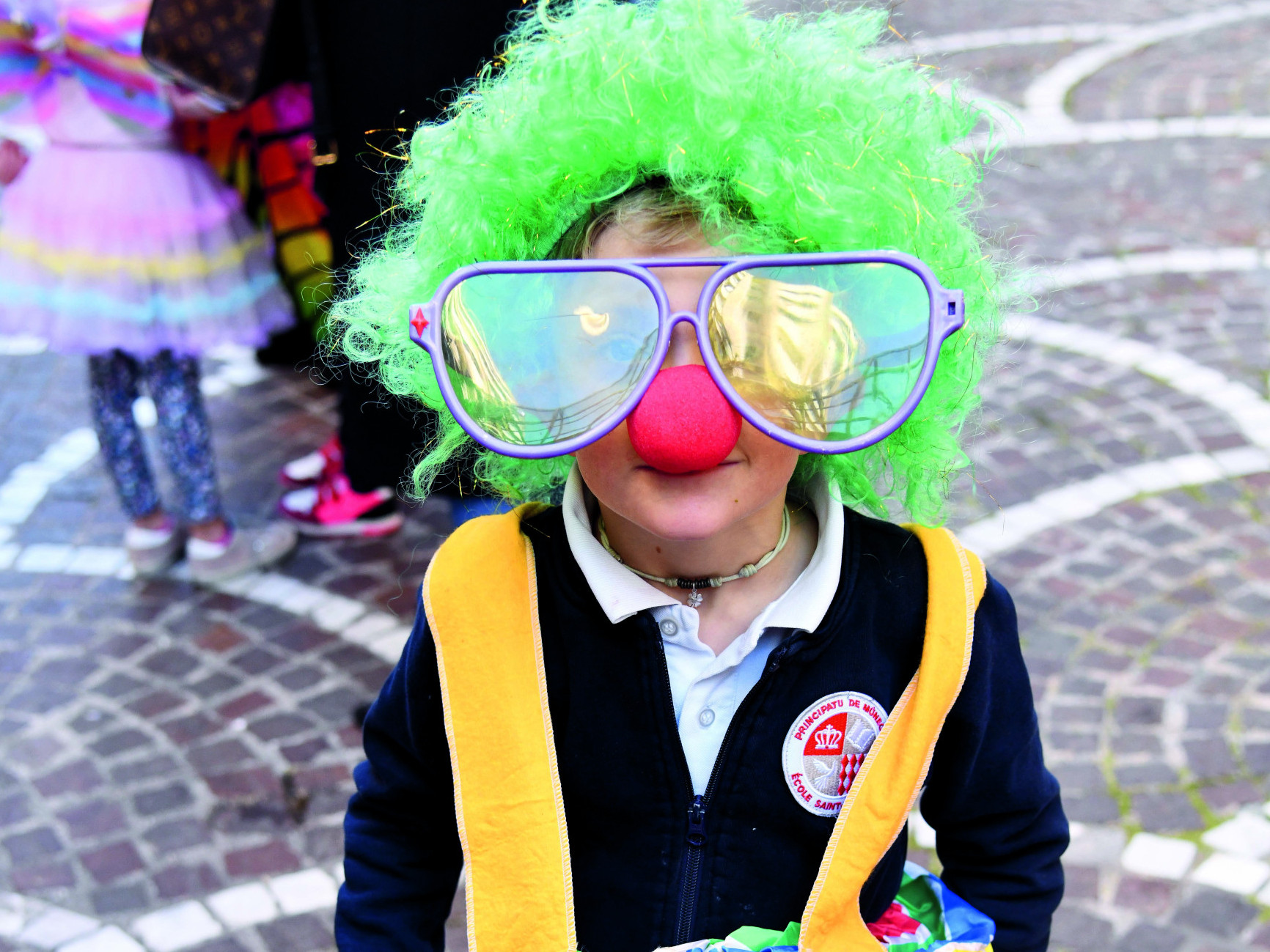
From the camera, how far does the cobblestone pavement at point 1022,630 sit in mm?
2814

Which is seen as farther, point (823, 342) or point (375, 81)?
point (375, 81)

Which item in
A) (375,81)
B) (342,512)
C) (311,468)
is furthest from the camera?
(311,468)

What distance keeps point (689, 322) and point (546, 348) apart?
0.15 m

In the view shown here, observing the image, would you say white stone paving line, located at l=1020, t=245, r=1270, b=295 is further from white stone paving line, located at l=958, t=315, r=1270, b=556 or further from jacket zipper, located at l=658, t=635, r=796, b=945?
jacket zipper, located at l=658, t=635, r=796, b=945

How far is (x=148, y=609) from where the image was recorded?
3.80 m

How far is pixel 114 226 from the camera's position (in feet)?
11.3

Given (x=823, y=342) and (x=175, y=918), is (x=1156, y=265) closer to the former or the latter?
(x=175, y=918)

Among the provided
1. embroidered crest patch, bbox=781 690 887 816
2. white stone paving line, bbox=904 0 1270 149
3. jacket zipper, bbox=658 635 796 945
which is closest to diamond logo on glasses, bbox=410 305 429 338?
jacket zipper, bbox=658 635 796 945

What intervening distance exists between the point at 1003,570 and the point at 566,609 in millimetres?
2644

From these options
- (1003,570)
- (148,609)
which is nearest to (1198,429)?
(1003,570)

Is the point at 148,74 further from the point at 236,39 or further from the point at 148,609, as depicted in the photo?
→ the point at 148,609

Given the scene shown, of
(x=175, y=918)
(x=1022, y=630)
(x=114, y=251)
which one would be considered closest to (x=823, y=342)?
(x=175, y=918)

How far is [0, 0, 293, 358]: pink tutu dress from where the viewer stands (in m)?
3.39

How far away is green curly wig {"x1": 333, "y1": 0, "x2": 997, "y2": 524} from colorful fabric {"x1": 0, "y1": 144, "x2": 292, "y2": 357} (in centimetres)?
222
